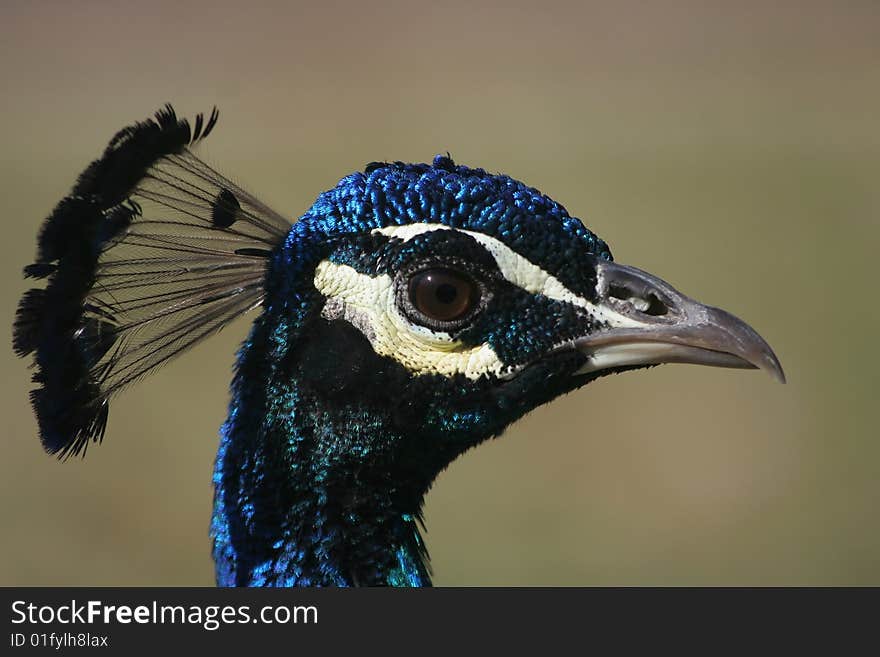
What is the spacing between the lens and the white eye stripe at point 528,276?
129 centimetres

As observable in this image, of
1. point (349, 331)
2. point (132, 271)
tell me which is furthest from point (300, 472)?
point (132, 271)

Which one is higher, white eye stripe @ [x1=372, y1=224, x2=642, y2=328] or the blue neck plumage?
white eye stripe @ [x1=372, y1=224, x2=642, y2=328]

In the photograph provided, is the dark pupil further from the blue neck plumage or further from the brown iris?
the blue neck plumage

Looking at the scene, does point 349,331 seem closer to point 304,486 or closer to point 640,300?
point 304,486

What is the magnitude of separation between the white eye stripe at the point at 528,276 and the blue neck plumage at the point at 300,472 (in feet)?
0.50

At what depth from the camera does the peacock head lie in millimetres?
1287

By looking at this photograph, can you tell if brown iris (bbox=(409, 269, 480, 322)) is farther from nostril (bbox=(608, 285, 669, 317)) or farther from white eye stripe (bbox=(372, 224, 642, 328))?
nostril (bbox=(608, 285, 669, 317))

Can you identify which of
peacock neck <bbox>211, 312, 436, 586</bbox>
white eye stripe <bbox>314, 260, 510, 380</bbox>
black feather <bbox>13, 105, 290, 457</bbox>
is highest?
black feather <bbox>13, 105, 290, 457</bbox>

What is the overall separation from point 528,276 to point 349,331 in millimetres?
199

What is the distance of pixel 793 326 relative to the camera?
4957mm

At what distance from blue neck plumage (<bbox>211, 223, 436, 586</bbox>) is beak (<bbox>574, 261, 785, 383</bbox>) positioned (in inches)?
10.0

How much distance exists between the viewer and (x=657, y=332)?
1.28m

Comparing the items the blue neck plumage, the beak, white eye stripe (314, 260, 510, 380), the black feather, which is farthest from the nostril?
the black feather

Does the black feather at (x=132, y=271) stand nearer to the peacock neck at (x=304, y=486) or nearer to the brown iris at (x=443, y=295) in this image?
the peacock neck at (x=304, y=486)
